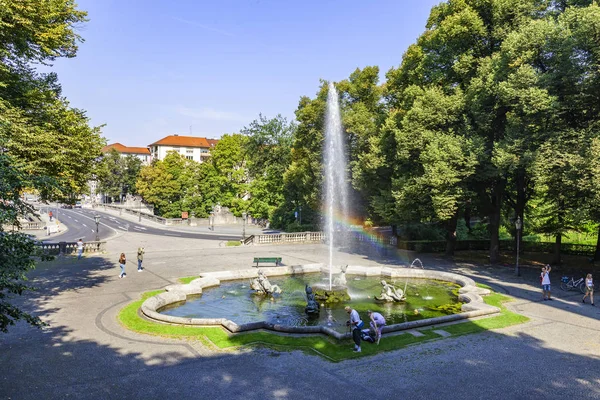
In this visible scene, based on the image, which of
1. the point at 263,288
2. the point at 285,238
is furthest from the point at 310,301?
the point at 285,238

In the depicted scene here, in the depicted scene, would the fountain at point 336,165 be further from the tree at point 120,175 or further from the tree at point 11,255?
the tree at point 120,175

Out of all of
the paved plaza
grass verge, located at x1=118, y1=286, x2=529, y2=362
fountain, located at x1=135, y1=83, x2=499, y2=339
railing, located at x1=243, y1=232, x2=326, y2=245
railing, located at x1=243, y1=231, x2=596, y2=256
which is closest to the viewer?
the paved plaza

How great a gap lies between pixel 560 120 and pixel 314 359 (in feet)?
71.8

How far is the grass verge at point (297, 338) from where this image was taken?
1367cm

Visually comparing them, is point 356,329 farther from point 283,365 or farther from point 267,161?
point 267,161

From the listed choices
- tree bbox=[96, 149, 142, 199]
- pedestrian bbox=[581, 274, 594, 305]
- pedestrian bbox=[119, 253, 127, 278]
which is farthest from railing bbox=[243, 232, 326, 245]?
tree bbox=[96, 149, 142, 199]

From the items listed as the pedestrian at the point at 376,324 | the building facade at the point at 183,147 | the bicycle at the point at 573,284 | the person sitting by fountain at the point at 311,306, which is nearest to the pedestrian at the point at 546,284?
the bicycle at the point at 573,284

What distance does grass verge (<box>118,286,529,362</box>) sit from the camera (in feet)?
44.9

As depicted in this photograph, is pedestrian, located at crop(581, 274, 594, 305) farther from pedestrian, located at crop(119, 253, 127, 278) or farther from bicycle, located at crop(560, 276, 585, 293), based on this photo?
pedestrian, located at crop(119, 253, 127, 278)

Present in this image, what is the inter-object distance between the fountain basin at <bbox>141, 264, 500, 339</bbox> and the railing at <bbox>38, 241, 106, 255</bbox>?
15.7m

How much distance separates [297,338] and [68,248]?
90.1 ft

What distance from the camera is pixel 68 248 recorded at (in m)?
34.6

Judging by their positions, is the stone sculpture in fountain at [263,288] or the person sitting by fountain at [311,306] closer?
the person sitting by fountain at [311,306]

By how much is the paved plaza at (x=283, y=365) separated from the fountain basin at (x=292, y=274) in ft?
4.87
